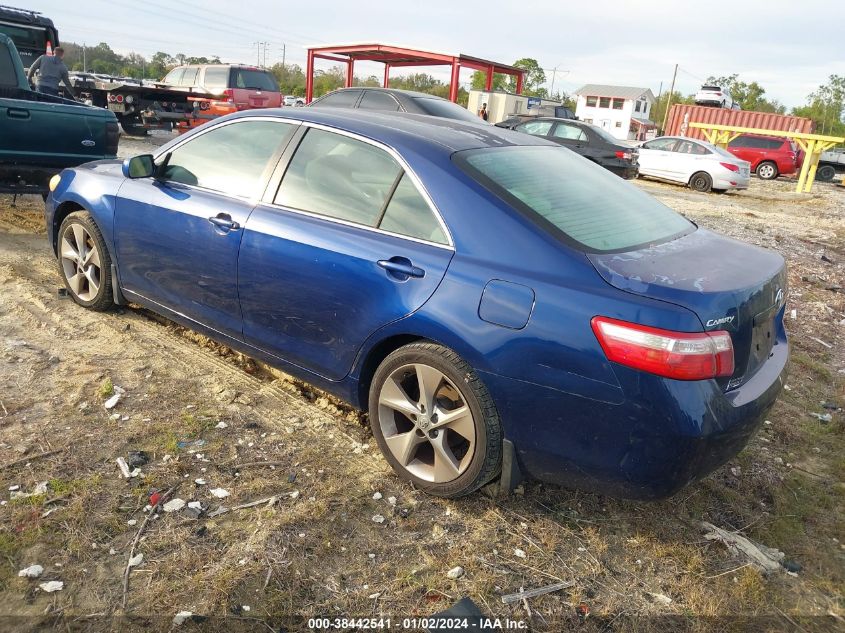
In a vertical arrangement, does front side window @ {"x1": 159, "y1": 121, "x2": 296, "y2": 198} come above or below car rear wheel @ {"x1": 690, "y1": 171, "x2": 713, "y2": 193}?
above

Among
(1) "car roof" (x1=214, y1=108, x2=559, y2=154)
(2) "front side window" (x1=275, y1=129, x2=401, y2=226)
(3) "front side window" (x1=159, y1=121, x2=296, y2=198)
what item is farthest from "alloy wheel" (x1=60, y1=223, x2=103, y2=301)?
(2) "front side window" (x1=275, y1=129, x2=401, y2=226)

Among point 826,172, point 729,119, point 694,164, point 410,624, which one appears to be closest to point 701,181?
point 694,164

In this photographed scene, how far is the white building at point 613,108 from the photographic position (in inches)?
2940

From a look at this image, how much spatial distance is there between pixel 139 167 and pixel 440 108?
738 centimetres

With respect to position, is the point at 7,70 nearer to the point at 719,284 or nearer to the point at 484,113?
the point at 719,284

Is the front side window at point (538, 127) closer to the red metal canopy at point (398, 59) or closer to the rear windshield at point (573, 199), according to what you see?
the red metal canopy at point (398, 59)

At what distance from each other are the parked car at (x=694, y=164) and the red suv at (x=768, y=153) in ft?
28.4

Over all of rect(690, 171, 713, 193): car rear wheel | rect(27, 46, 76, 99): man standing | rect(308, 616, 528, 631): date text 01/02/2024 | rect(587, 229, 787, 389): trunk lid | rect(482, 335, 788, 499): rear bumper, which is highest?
rect(27, 46, 76, 99): man standing

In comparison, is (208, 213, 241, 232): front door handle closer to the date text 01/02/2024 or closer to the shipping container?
the date text 01/02/2024

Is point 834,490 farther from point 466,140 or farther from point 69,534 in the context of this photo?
point 69,534

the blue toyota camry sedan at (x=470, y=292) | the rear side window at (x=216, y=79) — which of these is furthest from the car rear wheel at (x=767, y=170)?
the blue toyota camry sedan at (x=470, y=292)

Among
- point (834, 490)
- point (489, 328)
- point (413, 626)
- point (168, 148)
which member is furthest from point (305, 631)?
point (168, 148)

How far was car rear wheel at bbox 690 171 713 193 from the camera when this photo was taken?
59.6ft

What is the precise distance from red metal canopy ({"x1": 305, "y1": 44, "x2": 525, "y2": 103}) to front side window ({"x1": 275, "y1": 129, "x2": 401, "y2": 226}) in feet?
67.5
